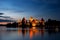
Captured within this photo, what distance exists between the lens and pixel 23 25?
6875 inches
